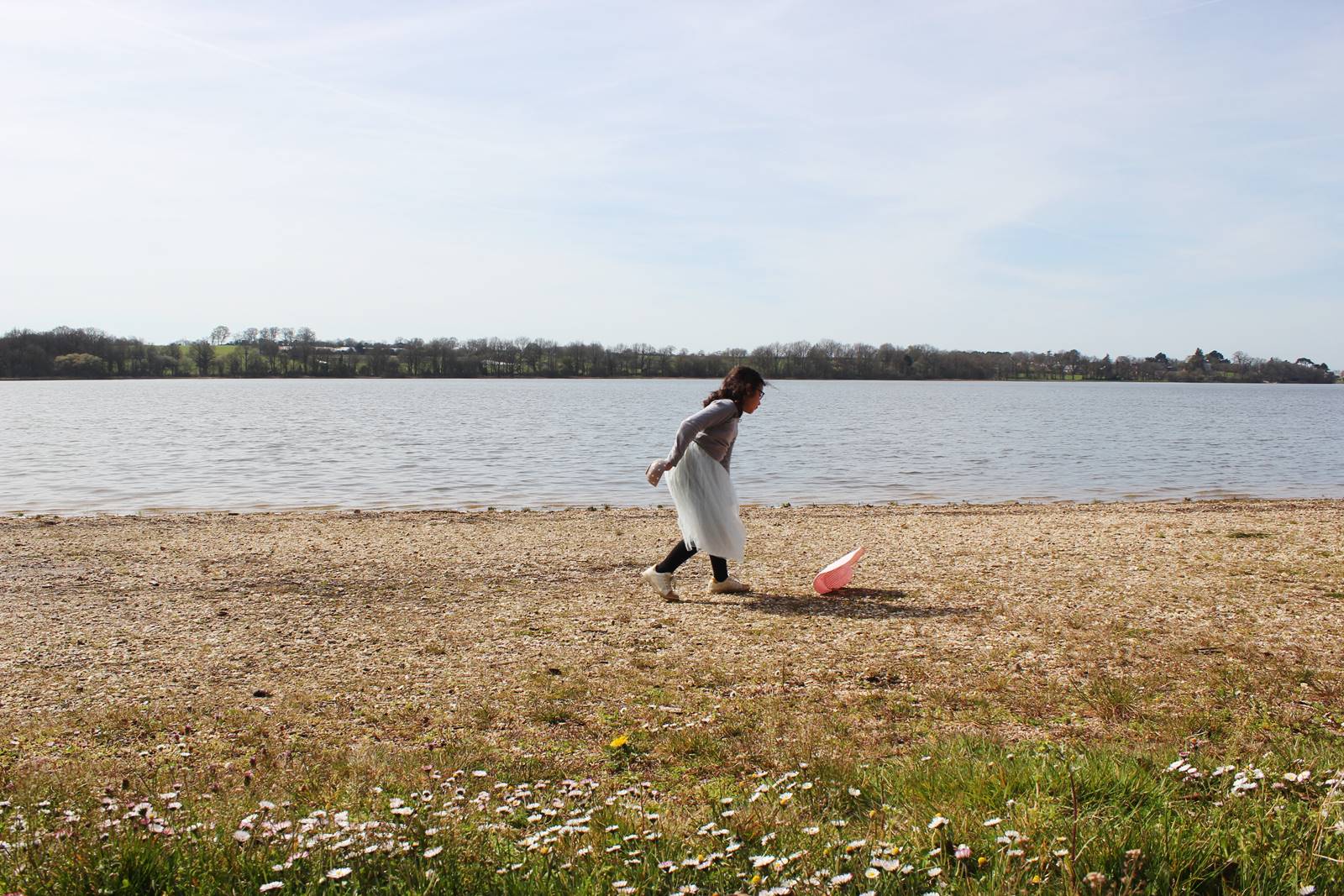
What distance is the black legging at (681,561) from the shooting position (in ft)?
30.6

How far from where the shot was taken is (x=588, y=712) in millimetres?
5770

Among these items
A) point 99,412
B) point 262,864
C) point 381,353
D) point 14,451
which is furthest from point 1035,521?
point 381,353

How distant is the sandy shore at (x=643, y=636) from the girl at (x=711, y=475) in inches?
21.2

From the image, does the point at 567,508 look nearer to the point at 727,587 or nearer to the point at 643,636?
the point at 727,587

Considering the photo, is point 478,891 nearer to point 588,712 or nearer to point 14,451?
point 588,712

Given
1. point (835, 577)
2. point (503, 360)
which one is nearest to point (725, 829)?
point (835, 577)

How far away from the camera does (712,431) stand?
902cm

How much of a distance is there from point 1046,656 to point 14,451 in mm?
35018

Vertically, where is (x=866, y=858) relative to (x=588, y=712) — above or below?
above

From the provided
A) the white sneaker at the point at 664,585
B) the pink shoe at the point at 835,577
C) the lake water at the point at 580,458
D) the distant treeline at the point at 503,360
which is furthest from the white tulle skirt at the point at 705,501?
the distant treeline at the point at 503,360

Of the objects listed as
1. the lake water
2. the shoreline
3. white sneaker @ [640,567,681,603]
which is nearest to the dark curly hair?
white sneaker @ [640,567,681,603]

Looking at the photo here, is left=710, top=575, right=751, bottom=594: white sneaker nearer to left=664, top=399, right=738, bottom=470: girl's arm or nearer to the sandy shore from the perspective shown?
the sandy shore

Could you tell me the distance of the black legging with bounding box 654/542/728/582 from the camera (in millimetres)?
9314

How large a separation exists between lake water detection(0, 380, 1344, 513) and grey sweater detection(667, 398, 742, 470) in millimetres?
11757
